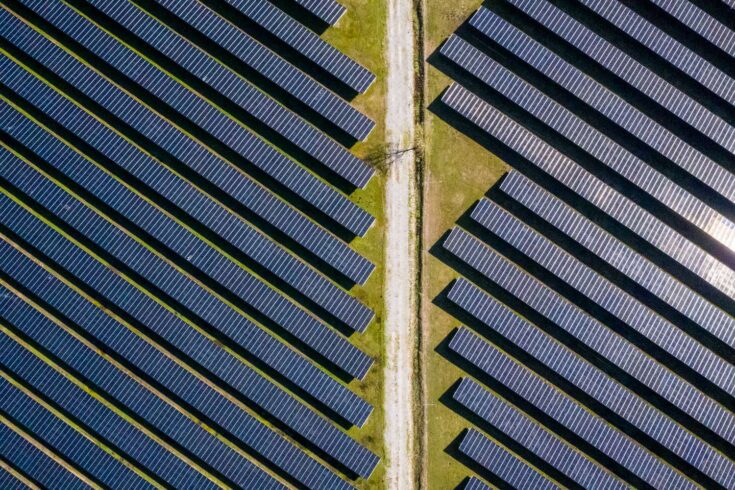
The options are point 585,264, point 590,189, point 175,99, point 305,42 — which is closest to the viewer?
point 590,189

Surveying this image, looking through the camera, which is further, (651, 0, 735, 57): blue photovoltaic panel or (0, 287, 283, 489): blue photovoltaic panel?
(651, 0, 735, 57): blue photovoltaic panel

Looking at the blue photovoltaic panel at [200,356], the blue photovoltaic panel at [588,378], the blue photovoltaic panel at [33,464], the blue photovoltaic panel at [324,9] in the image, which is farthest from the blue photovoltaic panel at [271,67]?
the blue photovoltaic panel at [33,464]

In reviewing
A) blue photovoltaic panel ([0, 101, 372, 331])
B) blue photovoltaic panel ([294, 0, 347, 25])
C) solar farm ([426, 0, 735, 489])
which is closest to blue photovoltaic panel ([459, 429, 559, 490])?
solar farm ([426, 0, 735, 489])

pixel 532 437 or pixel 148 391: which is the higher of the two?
pixel 532 437

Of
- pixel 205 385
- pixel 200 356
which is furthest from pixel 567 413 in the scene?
pixel 200 356

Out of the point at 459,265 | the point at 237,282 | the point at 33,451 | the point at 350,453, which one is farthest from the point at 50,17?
the point at 350,453

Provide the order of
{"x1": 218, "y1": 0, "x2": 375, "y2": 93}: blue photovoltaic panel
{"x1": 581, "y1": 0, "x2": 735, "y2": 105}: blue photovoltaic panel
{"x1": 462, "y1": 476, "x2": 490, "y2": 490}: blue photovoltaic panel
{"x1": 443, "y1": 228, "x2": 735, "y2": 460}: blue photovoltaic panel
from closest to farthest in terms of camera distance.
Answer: {"x1": 462, "y1": 476, "x2": 490, "y2": 490}: blue photovoltaic panel → {"x1": 443, "y1": 228, "x2": 735, "y2": 460}: blue photovoltaic panel → {"x1": 218, "y1": 0, "x2": 375, "y2": 93}: blue photovoltaic panel → {"x1": 581, "y1": 0, "x2": 735, "y2": 105}: blue photovoltaic panel

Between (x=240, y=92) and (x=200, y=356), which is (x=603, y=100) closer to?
(x=240, y=92)

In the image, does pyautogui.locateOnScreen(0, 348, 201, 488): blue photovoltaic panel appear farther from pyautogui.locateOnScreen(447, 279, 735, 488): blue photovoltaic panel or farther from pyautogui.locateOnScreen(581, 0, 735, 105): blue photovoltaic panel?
pyautogui.locateOnScreen(581, 0, 735, 105): blue photovoltaic panel
